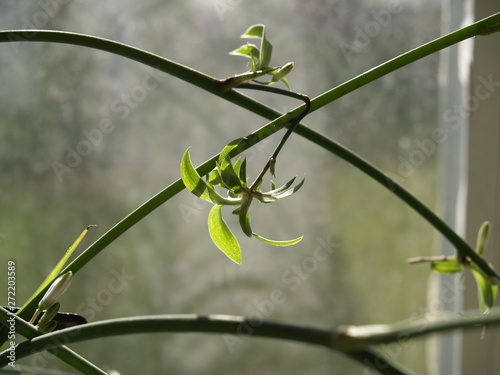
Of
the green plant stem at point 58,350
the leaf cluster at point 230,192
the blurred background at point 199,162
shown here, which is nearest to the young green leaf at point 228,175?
the leaf cluster at point 230,192

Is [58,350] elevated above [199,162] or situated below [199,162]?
below

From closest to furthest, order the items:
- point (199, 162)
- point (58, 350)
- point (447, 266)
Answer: point (58, 350)
point (447, 266)
point (199, 162)

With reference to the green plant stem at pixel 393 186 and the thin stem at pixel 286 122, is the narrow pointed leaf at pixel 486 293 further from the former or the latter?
the thin stem at pixel 286 122

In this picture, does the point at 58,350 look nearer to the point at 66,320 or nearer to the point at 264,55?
the point at 66,320

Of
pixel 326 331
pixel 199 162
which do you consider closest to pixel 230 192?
pixel 326 331

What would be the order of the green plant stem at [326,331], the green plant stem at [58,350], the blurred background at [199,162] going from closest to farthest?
1. the green plant stem at [326,331]
2. the green plant stem at [58,350]
3. the blurred background at [199,162]

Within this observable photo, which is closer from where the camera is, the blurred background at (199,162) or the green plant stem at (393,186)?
the green plant stem at (393,186)
